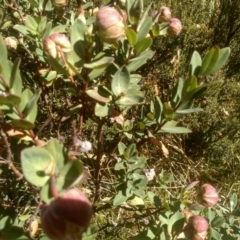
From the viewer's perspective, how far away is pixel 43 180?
590 mm

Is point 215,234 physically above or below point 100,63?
below

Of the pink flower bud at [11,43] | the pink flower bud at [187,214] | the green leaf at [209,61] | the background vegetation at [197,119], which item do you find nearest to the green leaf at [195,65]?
the green leaf at [209,61]

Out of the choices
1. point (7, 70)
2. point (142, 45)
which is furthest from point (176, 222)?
point (7, 70)

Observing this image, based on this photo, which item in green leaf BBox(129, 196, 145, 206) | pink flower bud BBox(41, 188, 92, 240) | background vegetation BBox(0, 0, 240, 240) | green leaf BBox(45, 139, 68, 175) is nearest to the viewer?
pink flower bud BBox(41, 188, 92, 240)

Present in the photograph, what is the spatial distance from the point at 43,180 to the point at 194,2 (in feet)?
7.57

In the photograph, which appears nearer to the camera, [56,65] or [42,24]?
[56,65]

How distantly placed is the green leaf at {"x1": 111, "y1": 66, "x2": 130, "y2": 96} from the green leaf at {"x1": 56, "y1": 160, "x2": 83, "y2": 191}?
0.30 m

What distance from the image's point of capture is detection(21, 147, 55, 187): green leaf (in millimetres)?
564

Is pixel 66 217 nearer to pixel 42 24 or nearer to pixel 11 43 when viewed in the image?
pixel 42 24

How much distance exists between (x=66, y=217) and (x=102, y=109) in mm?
457

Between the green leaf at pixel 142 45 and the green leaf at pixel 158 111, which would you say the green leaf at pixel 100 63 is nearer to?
the green leaf at pixel 142 45

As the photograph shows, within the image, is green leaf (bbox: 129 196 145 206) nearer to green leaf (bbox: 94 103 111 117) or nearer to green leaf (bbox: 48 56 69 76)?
green leaf (bbox: 94 103 111 117)

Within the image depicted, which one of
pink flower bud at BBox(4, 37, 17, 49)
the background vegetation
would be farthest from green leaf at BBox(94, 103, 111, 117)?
the background vegetation

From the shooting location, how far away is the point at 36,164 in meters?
0.58
